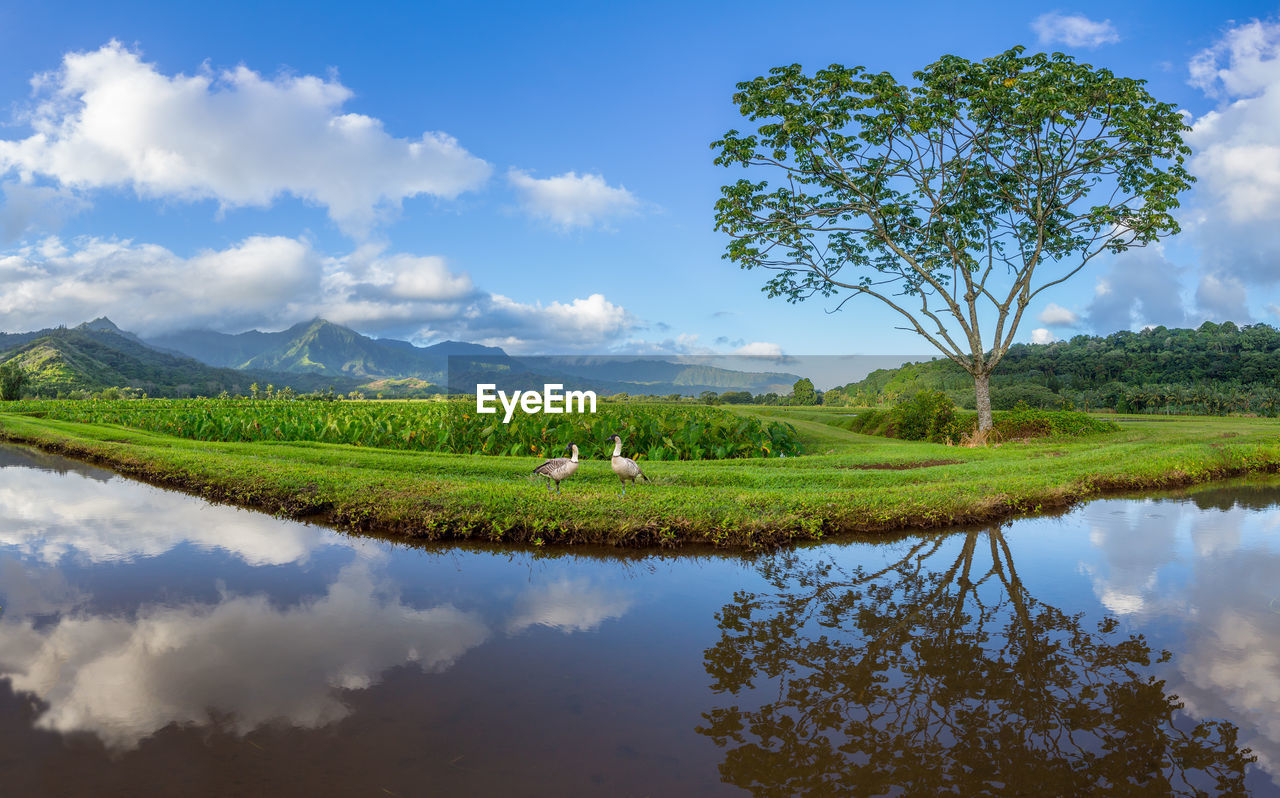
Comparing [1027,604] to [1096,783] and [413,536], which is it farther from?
[413,536]

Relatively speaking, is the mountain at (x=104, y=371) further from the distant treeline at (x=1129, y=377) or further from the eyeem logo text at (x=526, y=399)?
the eyeem logo text at (x=526, y=399)

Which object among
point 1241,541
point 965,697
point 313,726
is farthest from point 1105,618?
point 313,726

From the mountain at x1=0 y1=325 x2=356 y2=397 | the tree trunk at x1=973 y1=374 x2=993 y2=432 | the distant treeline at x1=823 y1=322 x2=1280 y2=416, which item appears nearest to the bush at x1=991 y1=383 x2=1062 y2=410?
the distant treeline at x1=823 y1=322 x2=1280 y2=416

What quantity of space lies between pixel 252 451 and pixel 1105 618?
1569 cm

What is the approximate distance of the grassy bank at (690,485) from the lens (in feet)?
A: 26.1

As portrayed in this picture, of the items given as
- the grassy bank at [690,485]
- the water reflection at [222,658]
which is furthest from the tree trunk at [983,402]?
the water reflection at [222,658]

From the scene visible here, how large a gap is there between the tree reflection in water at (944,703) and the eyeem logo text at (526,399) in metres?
9.55

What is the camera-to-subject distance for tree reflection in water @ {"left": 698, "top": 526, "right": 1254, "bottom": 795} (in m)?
3.25

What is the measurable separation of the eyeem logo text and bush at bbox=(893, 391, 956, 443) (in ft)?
31.6

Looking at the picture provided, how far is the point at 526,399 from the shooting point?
14797mm

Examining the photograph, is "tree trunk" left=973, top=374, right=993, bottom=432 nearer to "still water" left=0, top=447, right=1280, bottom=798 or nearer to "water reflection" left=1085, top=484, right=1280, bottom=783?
"water reflection" left=1085, top=484, right=1280, bottom=783

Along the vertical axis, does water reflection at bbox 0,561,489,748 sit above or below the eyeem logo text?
below

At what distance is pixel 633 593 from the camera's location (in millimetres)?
6035

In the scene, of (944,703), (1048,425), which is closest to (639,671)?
(944,703)
